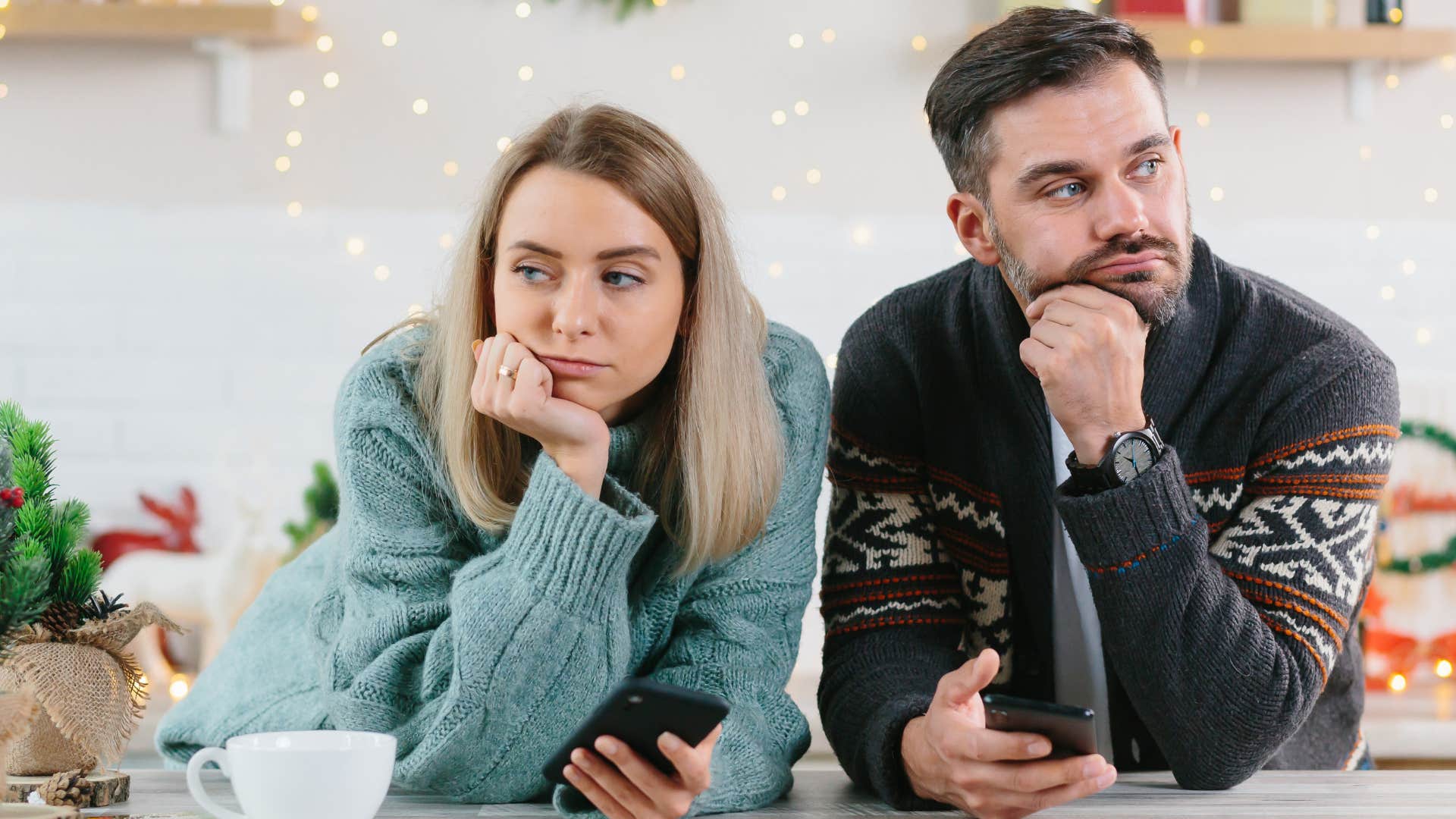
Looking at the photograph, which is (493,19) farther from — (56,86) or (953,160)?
(953,160)

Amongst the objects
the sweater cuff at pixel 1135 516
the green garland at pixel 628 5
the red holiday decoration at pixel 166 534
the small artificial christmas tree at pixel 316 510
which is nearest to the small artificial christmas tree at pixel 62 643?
the sweater cuff at pixel 1135 516

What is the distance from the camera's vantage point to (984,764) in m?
0.91

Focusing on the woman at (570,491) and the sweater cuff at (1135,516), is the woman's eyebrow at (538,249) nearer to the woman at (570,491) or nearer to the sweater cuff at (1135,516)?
the woman at (570,491)

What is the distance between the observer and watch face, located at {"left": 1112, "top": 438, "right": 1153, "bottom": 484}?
108cm

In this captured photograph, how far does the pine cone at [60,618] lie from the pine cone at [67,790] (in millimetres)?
92

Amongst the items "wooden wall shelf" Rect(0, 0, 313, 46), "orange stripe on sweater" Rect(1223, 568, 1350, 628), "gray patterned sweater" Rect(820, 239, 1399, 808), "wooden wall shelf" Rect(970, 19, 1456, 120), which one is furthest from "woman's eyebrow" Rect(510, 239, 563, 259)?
"wooden wall shelf" Rect(970, 19, 1456, 120)

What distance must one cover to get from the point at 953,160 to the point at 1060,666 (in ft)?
1.71

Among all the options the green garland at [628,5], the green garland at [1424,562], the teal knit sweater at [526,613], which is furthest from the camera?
the green garland at [628,5]

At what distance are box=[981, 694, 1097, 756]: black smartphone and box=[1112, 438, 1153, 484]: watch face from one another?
26 cm

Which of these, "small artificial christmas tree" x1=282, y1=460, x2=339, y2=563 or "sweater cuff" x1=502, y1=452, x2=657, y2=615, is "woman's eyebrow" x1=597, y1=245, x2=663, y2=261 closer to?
"sweater cuff" x1=502, y1=452, x2=657, y2=615

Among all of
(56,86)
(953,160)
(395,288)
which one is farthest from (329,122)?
(953,160)

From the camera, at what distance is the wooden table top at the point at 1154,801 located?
90 centimetres

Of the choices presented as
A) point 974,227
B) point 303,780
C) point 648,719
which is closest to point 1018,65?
point 974,227

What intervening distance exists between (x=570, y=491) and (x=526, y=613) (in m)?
0.10
